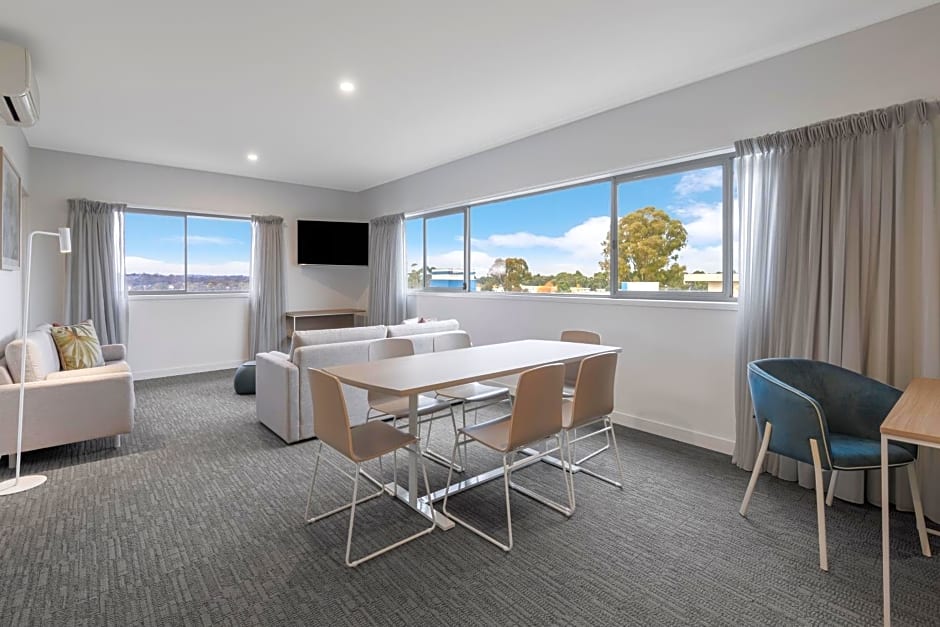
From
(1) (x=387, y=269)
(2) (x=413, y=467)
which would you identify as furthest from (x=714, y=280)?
(1) (x=387, y=269)

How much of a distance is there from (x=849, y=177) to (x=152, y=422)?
18.6ft

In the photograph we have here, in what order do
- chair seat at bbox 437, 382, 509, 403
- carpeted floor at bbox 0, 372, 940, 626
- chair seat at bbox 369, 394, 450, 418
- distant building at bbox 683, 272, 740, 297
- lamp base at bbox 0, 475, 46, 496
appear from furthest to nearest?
distant building at bbox 683, 272, 740, 297 → chair seat at bbox 437, 382, 509, 403 → chair seat at bbox 369, 394, 450, 418 → lamp base at bbox 0, 475, 46, 496 → carpeted floor at bbox 0, 372, 940, 626

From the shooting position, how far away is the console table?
7.06m

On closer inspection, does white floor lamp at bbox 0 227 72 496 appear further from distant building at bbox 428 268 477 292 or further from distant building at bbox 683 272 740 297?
distant building at bbox 683 272 740 297

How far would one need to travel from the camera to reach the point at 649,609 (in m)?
1.83

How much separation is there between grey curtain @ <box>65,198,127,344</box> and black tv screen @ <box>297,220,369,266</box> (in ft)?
7.41

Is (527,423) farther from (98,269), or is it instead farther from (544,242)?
(98,269)

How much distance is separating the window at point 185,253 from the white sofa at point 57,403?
9.24ft

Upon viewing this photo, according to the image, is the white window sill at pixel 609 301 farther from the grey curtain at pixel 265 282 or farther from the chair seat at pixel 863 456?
the grey curtain at pixel 265 282

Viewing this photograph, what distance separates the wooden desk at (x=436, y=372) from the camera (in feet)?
7.54

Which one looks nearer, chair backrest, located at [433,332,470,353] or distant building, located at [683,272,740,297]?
distant building, located at [683,272,740,297]

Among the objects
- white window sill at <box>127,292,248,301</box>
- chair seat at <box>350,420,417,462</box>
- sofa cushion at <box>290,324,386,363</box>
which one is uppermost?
white window sill at <box>127,292,248,301</box>

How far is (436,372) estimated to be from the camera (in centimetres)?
253

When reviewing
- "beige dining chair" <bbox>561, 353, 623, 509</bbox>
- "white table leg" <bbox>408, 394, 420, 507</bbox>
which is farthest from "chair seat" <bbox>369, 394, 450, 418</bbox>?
"beige dining chair" <bbox>561, 353, 623, 509</bbox>
